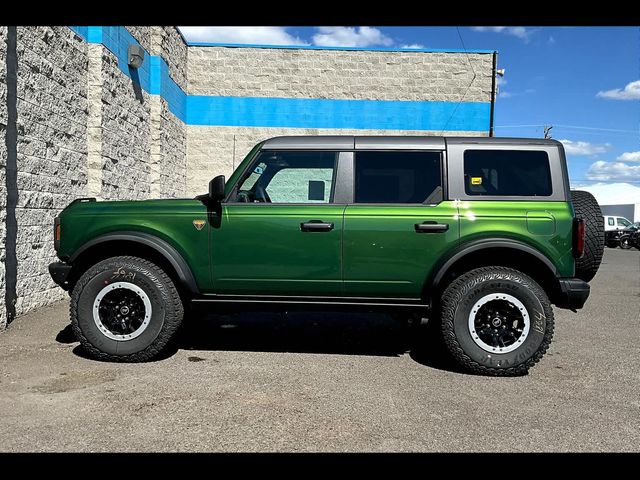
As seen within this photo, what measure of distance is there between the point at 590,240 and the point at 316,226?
8.13ft

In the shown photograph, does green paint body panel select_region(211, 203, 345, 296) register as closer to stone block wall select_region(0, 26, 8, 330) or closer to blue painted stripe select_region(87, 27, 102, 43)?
stone block wall select_region(0, 26, 8, 330)

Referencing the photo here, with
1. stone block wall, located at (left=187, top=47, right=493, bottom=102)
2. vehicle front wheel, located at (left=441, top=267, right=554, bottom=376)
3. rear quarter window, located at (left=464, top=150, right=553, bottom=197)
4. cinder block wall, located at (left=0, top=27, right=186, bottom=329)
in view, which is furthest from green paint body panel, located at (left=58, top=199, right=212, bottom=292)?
stone block wall, located at (left=187, top=47, right=493, bottom=102)

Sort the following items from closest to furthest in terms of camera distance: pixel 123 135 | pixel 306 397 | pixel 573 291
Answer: pixel 306 397 → pixel 573 291 → pixel 123 135

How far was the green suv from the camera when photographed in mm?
4020

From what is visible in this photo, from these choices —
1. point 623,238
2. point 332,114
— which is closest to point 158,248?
point 332,114

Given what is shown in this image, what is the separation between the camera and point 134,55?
899 cm

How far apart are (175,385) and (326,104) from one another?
12.5 m

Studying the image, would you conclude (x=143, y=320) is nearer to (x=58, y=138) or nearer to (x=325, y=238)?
(x=325, y=238)

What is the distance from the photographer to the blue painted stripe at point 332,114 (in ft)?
48.2

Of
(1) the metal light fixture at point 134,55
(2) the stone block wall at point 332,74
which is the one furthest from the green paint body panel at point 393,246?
(2) the stone block wall at point 332,74

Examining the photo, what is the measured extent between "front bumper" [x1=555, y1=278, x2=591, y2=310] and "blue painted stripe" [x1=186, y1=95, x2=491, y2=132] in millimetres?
11531
